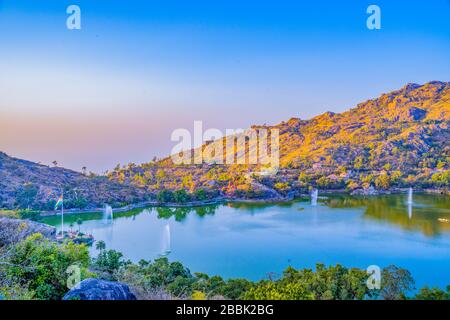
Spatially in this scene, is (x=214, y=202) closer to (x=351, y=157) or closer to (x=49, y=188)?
(x=49, y=188)

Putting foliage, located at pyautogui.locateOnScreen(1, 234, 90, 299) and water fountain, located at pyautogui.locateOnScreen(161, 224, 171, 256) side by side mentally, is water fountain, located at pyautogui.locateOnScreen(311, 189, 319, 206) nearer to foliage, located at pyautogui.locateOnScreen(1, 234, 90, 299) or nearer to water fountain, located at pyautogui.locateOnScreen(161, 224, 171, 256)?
water fountain, located at pyautogui.locateOnScreen(161, 224, 171, 256)

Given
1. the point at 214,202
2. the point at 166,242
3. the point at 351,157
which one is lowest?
the point at 166,242

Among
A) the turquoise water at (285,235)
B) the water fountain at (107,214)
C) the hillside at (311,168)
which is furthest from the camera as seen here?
the hillside at (311,168)

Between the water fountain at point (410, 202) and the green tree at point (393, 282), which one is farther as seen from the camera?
the water fountain at point (410, 202)

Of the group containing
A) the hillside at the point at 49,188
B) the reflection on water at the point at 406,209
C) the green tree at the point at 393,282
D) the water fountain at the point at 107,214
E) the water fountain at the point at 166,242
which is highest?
the hillside at the point at 49,188

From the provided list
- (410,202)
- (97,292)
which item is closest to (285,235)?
(410,202)

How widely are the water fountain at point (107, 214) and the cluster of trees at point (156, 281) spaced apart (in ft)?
20.6

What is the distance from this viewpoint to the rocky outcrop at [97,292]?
5.56 feet

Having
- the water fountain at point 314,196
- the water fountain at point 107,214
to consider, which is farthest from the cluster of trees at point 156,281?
the water fountain at point 314,196

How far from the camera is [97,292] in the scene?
1.72 m

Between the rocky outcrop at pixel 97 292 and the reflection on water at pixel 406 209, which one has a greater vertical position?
the rocky outcrop at pixel 97 292

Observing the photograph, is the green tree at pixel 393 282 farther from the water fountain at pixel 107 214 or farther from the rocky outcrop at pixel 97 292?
the water fountain at pixel 107 214

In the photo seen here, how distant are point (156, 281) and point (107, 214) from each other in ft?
26.4
